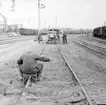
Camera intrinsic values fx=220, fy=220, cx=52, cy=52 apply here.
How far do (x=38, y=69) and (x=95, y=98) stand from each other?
2.76m

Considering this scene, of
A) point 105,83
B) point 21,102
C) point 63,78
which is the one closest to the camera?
point 21,102

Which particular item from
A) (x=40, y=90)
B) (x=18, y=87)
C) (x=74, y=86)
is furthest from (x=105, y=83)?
(x=18, y=87)

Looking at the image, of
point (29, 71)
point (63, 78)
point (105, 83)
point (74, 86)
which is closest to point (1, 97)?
point (29, 71)

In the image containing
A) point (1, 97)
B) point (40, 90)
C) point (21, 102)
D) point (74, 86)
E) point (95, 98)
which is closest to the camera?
point (21, 102)

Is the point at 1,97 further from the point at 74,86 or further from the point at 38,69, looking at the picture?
the point at 74,86

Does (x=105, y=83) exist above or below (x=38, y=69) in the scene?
below

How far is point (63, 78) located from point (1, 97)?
353 cm

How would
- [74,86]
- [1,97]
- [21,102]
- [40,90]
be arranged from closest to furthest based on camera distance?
[21,102]
[1,97]
[40,90]
[74,86]

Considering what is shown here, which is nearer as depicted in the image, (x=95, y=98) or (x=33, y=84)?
(x=95, y=98)

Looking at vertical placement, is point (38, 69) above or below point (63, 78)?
above

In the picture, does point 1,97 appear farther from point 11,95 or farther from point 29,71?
point 29,71

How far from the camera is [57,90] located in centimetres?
743

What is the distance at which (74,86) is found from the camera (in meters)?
7.93

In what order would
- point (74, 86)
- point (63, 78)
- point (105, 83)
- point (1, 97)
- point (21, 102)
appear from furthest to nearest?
point (63, 78) < point (105, 83) < point (74, 86) < point (1, 97) < point (21, 102)
